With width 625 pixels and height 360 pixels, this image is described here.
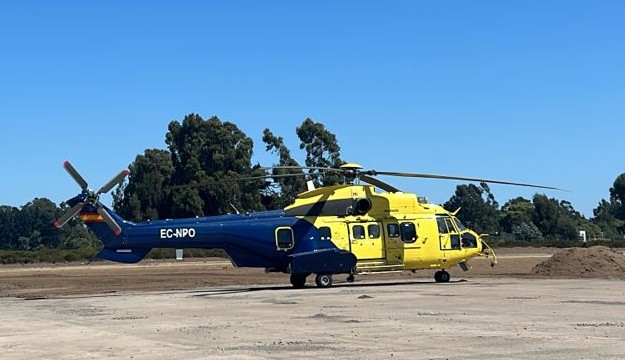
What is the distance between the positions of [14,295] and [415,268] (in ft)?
55.1

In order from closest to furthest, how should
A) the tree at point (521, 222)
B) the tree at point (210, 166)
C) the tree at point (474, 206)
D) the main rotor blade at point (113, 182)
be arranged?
the main rotor blade at point (113, 182) → the tree at point (210, 166) → the tree at point (521, 222) → the tree at point (474, 206)

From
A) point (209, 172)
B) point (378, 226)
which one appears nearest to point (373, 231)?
point (378, 226)

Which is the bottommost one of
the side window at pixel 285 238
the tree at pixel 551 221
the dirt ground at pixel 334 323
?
the dirt ground at pixel 334 323

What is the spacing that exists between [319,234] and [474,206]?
162 metres

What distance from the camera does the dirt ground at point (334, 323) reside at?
45.6 feet

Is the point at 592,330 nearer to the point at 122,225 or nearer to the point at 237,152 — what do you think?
the point at 122,225

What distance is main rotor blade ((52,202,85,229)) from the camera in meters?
29.9

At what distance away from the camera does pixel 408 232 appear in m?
33.8

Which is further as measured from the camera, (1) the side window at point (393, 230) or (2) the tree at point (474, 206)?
(2) the tree at point (474, 206)

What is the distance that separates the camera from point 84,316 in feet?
72.1

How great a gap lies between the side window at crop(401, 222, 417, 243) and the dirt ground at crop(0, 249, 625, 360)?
255 cm

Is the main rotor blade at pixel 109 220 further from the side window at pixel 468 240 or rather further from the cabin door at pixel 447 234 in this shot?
the side window at pixel 468 240

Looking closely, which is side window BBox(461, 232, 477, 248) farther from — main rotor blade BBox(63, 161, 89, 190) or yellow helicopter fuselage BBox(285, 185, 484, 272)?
main rotor blade BBox(63, 161, 89, 190)

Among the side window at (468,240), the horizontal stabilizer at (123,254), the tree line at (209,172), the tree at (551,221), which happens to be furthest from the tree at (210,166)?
the tree at (551,221)
